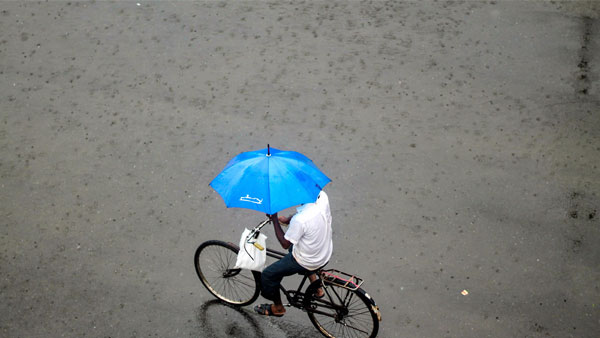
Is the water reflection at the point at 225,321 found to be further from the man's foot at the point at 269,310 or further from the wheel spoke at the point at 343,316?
the wheel spoke at the point at 343,316

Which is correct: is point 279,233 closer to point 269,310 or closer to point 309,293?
point 309,293

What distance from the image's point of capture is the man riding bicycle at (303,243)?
427cm

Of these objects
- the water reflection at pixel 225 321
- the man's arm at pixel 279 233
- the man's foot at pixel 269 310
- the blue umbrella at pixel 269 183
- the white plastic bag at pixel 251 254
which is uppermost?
the blue umbrella at pixel 269 183

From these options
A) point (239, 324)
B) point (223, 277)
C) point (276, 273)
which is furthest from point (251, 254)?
point (239, 324)

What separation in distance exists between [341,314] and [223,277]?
1.20 m

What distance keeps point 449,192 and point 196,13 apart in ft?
15.9

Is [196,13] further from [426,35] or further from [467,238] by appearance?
[467,238]

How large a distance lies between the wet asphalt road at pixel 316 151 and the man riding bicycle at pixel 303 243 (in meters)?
0.65

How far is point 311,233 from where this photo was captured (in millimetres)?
4305

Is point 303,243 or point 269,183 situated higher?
point 269,183

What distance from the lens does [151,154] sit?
678cm

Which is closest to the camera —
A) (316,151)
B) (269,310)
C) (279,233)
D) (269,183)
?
(269,183)

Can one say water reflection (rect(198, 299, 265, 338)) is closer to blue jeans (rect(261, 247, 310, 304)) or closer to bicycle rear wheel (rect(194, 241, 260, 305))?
bicycle rear wheel (rect(194, 241, 260, 305))

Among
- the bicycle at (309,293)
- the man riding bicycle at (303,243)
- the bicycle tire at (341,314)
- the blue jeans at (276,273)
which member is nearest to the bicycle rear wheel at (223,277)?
the bicycle at (309,293)
